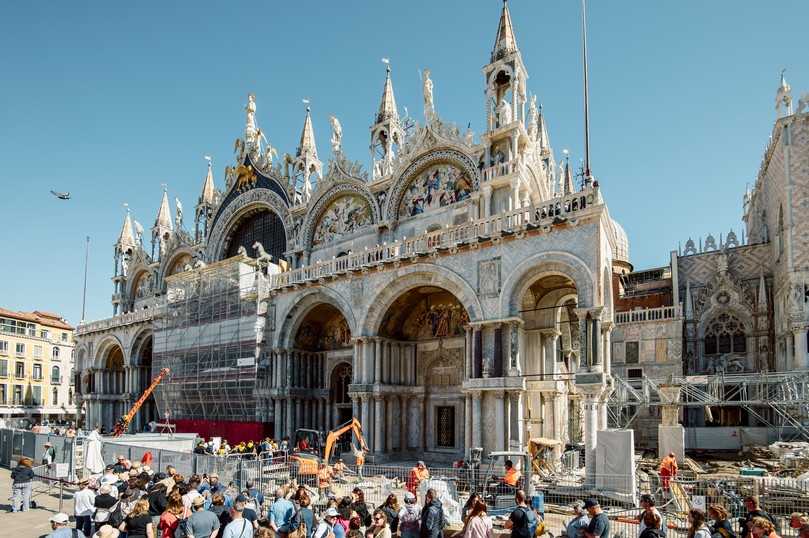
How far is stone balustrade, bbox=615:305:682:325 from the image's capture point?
33987 millimetres

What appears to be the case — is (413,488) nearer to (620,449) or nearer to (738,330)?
(620,449)

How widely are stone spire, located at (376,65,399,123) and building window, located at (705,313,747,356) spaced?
68.4 ft

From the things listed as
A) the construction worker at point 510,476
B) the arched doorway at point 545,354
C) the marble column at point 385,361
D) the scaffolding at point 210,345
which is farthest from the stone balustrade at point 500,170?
the scaffolding at point 210,345

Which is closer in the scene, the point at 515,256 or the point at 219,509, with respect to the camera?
the point at 219,509

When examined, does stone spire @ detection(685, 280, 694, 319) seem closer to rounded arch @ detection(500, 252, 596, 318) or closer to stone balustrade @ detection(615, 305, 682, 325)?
stone balustrade @ detection(615, 305, 682, 325)

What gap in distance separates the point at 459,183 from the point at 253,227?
54.3 ft

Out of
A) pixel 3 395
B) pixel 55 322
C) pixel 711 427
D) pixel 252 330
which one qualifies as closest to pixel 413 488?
pixel 252 330

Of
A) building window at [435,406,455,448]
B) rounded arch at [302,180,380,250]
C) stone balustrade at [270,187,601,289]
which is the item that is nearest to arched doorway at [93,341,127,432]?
rounded arch at [302,180,380,250]

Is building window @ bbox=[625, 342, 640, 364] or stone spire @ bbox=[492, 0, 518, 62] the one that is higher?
stone spire @ bbox=[492, 0, 518, 62]

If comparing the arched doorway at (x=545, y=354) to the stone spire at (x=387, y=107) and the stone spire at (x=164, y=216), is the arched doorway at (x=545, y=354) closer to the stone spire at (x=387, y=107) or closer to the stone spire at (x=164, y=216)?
the stone spire at (x=387, y=107)

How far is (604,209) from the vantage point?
20906 mm

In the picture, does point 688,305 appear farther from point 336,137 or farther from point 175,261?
point 175,261

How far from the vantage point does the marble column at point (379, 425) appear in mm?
26391

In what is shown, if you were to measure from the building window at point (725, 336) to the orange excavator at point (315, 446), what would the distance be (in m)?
20.1
